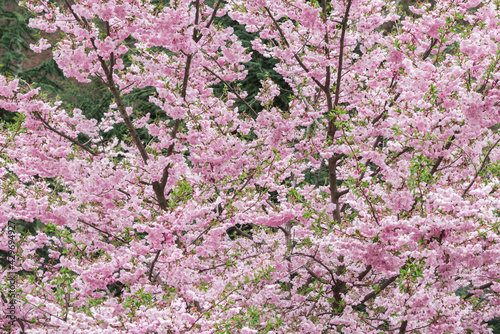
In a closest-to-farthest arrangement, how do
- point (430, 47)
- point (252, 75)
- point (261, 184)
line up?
point (261, 184)
point (430, 47)
point (252, 75)

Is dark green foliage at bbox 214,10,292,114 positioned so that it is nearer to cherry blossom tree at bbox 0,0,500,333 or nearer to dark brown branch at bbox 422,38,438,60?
cherry blossom tree at bbox 0,0,500,333

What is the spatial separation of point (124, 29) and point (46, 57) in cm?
Result: 2360

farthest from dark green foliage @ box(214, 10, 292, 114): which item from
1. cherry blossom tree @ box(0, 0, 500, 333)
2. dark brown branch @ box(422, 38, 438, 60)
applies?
dark brown branch @ box(422, 38, 438, 60)

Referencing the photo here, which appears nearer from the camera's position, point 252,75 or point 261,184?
point 261,184

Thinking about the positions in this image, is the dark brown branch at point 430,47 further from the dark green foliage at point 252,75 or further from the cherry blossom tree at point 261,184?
the dark green foliage at point 252,75

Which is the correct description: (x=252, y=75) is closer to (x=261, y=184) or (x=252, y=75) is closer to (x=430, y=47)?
(x=430, y=47)

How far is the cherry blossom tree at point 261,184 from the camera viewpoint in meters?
3.65

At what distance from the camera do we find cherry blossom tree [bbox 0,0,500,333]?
12.0ft

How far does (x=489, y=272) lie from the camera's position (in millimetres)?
4492

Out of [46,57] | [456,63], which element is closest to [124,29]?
[456,63]

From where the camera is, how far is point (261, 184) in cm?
497

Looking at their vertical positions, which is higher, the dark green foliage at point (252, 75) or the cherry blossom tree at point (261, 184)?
the dark green foliage at point (252, 75)

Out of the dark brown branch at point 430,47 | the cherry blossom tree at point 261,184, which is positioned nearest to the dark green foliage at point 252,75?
the cherry blossom tree at point 261,184

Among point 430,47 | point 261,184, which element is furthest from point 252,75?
point 261,184
